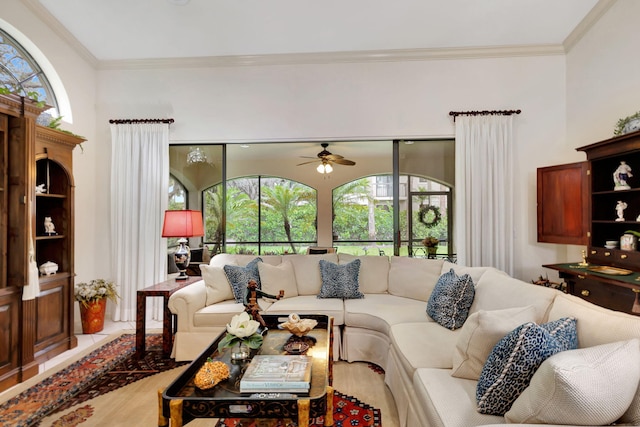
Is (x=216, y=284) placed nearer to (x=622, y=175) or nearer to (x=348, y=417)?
(x=348, y=417)

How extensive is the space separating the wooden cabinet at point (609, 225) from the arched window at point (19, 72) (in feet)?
15.9

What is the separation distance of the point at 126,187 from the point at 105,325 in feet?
5.44

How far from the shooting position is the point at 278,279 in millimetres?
3533

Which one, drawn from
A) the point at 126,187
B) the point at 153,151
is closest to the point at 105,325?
the point at 126,187

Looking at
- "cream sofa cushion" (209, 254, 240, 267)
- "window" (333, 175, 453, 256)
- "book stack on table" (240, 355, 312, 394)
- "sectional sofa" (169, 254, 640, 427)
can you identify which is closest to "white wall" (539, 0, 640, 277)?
"sectional sofa" (169, 254, 640, 427)

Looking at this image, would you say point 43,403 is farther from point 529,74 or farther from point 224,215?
point 529,74

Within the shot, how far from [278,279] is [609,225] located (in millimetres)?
3089

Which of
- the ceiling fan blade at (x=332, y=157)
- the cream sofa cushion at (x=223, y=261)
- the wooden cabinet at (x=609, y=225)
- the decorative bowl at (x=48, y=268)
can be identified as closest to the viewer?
the wooden cabinet at (x=609, y=225)

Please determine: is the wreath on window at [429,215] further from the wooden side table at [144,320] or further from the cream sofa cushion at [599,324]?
the wooden side table at [144,320]

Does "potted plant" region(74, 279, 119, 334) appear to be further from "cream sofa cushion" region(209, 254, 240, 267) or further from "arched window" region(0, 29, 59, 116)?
"arched window" region(0, 29, 59, 116)

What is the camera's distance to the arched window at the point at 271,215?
298 inches

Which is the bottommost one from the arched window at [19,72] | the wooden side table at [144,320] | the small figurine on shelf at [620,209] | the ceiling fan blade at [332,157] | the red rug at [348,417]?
the red rug at [348,417]

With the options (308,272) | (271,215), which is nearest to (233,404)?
(308,272)

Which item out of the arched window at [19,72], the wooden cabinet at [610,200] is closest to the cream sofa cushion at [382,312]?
→ the wooden cabinet at [610,200]
